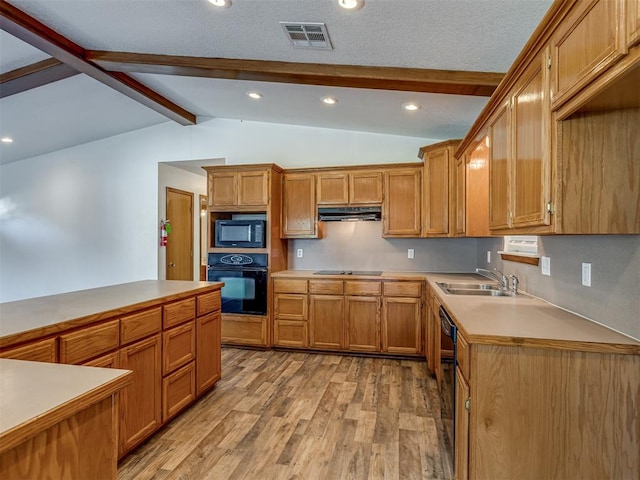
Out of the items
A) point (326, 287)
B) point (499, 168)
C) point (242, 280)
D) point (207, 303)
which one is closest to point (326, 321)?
point (326, 287)

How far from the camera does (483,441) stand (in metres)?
1.50

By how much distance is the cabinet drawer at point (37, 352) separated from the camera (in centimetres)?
141

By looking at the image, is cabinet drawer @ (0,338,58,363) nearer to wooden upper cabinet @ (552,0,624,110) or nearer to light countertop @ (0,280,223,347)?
light countertop @ (0,280,223,347)

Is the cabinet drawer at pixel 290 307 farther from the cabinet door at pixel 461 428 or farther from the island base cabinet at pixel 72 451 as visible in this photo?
the island base cabinet at pixel 72 451

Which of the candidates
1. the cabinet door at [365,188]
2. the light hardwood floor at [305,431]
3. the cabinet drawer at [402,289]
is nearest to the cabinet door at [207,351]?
the light hardwood floor at [305,431]

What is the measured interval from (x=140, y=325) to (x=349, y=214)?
103 inches

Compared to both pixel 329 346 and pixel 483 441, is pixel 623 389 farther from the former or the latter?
pixel 329 346

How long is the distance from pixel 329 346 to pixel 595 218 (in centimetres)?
303

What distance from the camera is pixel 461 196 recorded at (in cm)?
341

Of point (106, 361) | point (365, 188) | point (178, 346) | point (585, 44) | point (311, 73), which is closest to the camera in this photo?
point (585, 44)

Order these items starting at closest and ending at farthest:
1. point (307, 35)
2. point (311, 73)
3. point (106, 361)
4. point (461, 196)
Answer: point (106, 361), point (307, 35), point (311, 73), point (461, 196)

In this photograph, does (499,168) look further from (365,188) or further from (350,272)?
(350,272)

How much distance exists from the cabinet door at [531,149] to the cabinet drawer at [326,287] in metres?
2.27

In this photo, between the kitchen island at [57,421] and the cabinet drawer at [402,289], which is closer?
the kitchen island at [57,421]
